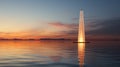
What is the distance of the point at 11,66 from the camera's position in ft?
97.1

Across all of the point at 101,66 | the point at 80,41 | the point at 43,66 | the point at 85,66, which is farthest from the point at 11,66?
the point at 80,41

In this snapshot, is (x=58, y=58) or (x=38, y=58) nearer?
(x=38, y=58)

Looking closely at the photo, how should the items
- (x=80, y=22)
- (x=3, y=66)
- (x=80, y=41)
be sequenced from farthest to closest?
(x=80, y=41) < (x=80, y=22) < (x=3, y=66)

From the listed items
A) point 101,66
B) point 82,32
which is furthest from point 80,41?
point 101,66

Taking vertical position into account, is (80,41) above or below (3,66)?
above

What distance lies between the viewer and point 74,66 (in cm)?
3008

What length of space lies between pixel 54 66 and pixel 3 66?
569cm

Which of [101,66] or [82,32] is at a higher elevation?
[82,32]

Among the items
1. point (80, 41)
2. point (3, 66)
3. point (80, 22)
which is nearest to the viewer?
point (3, 66)

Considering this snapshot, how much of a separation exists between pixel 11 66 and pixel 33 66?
8.04ft

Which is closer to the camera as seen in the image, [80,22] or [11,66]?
[11,66]

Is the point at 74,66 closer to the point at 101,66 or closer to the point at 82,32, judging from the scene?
the point at 101,66

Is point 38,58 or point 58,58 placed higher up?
point 58,58

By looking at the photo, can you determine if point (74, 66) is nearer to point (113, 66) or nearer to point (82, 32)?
point (113, 66)
